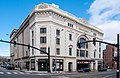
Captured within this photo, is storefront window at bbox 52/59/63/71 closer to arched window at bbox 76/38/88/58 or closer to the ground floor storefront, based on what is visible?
the ground floor storefront

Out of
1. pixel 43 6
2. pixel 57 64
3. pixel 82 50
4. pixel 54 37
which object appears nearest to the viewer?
pixel 43 6

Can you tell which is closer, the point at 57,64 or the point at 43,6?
the point at 43,6

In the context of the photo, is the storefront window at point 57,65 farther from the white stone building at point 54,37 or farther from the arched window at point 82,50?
the arched window at point 82,50

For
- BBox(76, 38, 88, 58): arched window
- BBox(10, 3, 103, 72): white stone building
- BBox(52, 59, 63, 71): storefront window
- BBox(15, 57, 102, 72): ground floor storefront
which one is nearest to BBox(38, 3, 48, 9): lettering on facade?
BBox(10, 3, 103, 72): white stone building

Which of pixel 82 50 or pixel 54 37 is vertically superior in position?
pixel 54 37

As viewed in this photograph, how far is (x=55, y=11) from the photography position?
220ft

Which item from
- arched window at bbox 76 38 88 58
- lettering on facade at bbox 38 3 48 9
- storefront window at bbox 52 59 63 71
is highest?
lettering on facade at bbox 38 3 48 9

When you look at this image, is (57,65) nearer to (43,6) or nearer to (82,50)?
(43,6)

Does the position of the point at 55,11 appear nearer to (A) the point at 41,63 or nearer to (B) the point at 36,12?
(B) the point at 36,12

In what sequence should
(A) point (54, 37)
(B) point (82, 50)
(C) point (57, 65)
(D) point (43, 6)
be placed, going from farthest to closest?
1. (B) point (82, 50)
2. (C) point (57, 65)
3. (A) point (54, 37)
4. (D) point (43, 6)

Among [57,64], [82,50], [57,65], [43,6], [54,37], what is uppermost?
[43,6]

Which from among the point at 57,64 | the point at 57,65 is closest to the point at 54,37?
the point at 57,64

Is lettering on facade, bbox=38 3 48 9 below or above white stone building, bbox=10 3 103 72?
above

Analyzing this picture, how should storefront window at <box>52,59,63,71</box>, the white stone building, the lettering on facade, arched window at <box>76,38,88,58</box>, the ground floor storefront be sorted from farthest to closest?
arched window at <box>76,38,88,58</box>
the lettering on facade
storefront window at <box>52,59,63,71</box>
the white stone building
the ground floor storefront
